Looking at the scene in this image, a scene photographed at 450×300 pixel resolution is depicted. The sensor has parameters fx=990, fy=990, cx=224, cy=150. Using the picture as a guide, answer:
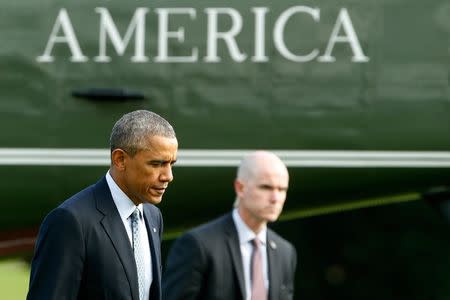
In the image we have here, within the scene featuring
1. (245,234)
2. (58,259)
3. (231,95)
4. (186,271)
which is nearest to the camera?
(58,259)

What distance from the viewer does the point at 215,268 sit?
142 inches

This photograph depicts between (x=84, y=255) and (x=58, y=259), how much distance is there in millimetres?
83

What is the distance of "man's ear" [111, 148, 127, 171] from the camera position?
9.10 feet

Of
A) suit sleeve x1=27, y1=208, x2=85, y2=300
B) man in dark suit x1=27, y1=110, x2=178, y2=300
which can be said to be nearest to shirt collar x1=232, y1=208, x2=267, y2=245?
man in dark suit x1=27, y1=110, x2=178, y2=300

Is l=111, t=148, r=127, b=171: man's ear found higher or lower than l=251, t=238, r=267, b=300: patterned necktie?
higher

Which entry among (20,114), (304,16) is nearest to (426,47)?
(304,16)

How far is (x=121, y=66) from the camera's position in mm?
5238

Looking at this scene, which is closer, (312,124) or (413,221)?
(312,124)

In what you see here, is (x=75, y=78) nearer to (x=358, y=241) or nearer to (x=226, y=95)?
(x=226, y=95)

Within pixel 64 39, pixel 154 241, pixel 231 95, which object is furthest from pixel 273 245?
pixel 64 39

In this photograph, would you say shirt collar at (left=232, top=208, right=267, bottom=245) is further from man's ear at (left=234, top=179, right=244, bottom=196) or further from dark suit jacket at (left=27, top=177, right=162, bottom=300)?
dark suit jacket at (left=27, top=177, right=162, bottom=300)

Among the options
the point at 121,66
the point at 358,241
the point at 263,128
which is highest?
the point at 121,66

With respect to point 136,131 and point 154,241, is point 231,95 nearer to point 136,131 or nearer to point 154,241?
point 154,241

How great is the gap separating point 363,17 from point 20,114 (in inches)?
74.0
